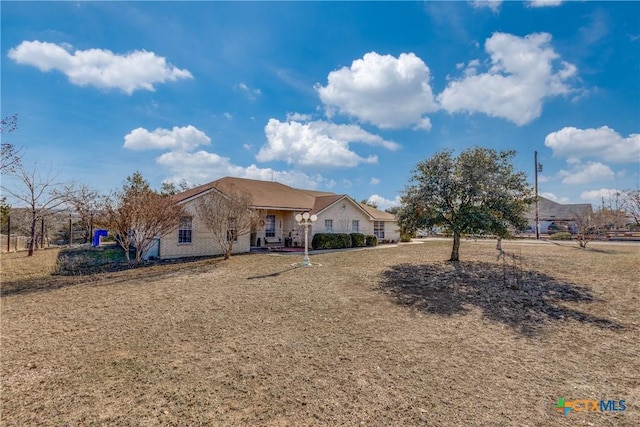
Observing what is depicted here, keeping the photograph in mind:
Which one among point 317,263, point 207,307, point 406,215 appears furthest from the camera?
point 317,263

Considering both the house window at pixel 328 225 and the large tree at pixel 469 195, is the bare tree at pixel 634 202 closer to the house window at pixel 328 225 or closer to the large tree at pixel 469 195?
the large tree at pixel 469 195

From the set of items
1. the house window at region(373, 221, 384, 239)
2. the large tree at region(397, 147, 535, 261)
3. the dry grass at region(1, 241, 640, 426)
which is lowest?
the dry grass at region(1, 241, 640, 426)

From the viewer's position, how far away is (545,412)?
3711 millimetres

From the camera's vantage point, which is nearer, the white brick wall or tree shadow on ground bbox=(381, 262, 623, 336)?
tree shadow on ground bbox=(381, 262, 623, 336)

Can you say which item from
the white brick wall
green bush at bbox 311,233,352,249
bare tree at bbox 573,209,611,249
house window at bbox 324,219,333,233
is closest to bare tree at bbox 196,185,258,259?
the white brick wall

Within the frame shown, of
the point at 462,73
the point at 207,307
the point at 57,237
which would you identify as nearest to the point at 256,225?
the point at 207,307

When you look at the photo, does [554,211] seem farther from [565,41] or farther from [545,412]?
[545,412]

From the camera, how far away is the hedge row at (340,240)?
21.4 m

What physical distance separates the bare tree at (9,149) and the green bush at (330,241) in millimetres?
15581

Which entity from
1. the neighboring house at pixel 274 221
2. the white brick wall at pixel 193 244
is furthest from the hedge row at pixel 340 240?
the white brick wall at pixel 193 244

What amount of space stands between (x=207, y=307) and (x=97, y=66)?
9.62 m

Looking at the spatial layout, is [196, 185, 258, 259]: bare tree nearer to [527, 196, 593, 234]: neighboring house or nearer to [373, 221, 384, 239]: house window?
[373, 221, 384, 239]: house window

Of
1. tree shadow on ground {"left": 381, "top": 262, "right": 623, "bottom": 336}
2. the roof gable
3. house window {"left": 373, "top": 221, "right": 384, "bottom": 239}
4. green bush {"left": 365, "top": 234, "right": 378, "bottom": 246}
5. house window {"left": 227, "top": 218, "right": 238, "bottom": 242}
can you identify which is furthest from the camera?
house window {"left": 373, "top": 221, "right": 384, "bottom": 239}

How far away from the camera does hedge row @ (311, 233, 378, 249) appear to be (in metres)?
21.4
